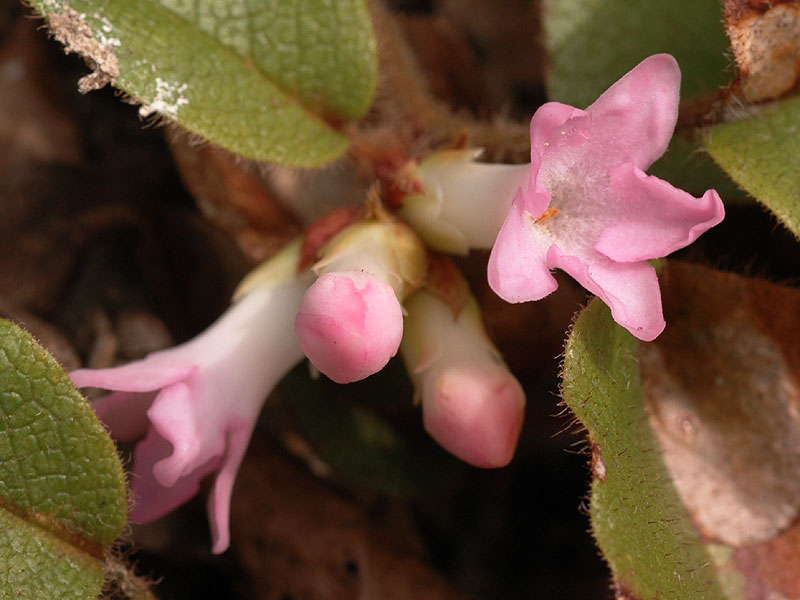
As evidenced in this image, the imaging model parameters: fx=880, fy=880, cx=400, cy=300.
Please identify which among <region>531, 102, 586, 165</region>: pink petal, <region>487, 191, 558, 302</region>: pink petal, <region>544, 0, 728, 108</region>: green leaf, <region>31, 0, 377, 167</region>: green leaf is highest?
<region>31, 0, 377, 167</region>: green leaf

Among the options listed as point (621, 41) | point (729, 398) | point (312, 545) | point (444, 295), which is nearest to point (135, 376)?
point (444, 295)

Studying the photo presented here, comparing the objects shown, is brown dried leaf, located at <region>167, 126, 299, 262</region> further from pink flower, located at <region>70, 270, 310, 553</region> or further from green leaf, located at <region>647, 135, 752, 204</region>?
green leaf, located at <region>647, 135, 752, 204</region>

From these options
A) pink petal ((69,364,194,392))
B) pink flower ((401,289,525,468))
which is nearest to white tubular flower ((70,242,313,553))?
pink petal ((69,364,194,392))

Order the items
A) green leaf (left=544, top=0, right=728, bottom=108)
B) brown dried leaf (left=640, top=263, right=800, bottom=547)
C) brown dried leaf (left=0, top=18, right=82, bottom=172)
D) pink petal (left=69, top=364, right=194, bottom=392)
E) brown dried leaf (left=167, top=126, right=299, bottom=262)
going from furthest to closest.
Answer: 1. brown dried leaf (left=0, top=18, right=82, bottom=172)
2. brown dried leaf (left=167, top=126, right=299, bottom=262)
3. green leaf (left=544, top=0, right=728, bottom=108)
4. brown dried leaf (left=640, top=263, right=800, bottom=547)
5. pink petal (left=69, top=364, right=194, bottom=392)

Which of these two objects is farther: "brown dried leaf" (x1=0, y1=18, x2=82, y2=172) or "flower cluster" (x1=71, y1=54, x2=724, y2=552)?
"brown dried leaf" (x1=0, y1=18, x2=82, y2=172)

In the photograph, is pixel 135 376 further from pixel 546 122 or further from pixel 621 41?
pixel 621 41

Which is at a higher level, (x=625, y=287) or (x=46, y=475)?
(x=46, y=475)

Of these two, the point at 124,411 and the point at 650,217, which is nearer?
the point at 650,217
